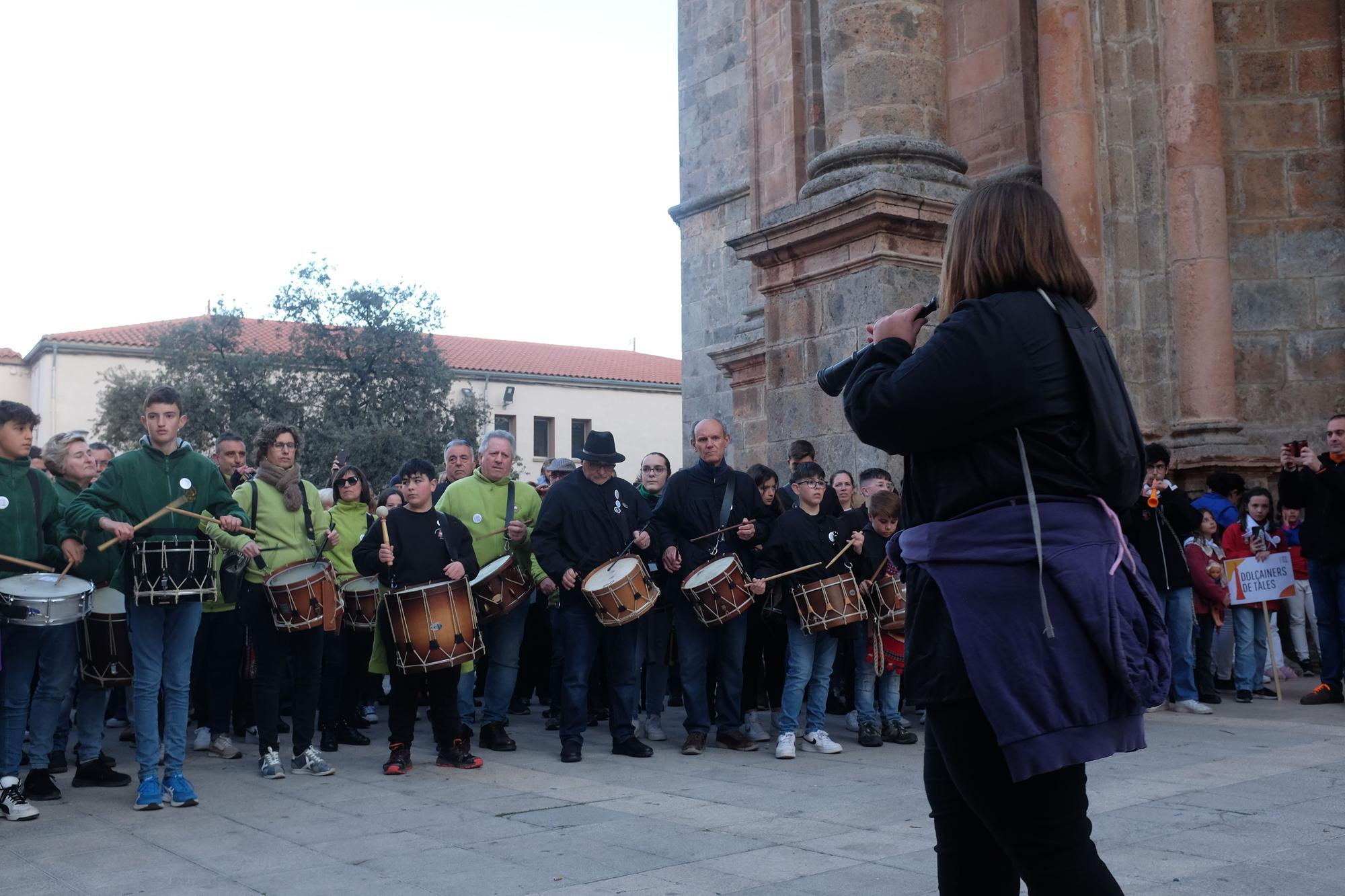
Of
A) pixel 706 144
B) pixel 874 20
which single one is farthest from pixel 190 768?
pixel 706 144

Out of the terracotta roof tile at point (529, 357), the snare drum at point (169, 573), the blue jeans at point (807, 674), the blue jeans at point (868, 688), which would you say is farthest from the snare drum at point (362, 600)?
the terracotta roof tile at point (529, 357)

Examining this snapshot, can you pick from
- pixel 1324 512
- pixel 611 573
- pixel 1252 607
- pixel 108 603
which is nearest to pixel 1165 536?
pixel 1324 512

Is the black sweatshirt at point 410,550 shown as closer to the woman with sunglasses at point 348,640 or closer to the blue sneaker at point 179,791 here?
the woman with sunglasses at point 348,640

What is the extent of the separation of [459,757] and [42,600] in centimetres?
254

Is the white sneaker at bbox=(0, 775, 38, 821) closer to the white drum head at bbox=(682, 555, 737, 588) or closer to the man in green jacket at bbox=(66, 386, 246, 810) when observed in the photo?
the man in green jacket at bbox=(66, 386, 246, 810)

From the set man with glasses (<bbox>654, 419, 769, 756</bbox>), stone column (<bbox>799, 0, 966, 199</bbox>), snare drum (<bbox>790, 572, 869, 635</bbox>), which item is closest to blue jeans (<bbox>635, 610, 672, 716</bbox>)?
man with glasses (<bbox>654, 419, 769, 756</bbox>)

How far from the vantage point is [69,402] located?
5362cm

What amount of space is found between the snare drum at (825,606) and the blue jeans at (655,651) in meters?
1.15

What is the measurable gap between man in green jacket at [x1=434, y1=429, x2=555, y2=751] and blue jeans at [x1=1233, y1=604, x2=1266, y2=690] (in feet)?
18.5

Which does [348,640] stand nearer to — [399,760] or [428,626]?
[399,760]

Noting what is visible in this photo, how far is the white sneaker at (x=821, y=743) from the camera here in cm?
809

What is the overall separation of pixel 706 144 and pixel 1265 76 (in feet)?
42.9

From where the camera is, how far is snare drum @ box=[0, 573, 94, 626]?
20.9 ft

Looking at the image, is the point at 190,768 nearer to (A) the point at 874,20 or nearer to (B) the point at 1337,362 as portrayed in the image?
(A) the point at 874,20
